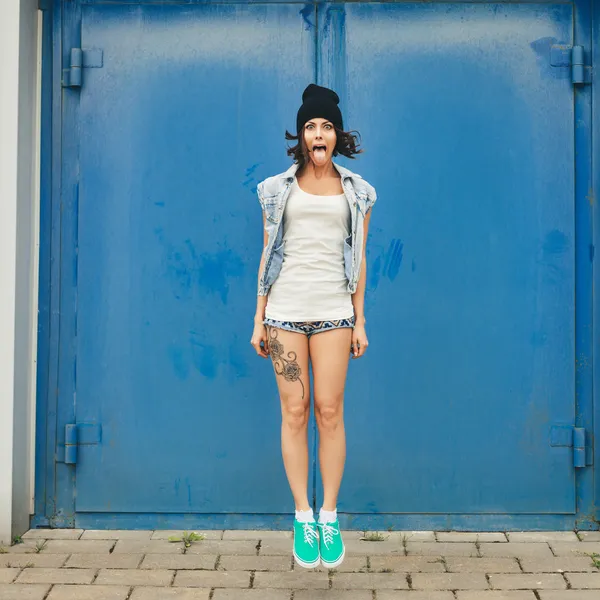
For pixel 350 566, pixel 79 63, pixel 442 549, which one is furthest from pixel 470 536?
pixel 79 63

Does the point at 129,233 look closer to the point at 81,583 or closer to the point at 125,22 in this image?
the point at 125,22

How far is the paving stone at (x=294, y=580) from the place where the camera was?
152 inches

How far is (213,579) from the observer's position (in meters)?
3.94

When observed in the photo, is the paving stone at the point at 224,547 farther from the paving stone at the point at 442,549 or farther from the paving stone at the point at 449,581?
the paving stone at the point at 449,581

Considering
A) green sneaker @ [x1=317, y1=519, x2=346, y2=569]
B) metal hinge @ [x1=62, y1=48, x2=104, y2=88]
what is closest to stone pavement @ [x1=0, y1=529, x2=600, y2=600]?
green sneaker @ [x1=317, y1=519, x2=346, y2=569]

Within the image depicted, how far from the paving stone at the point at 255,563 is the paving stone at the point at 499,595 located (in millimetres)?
778

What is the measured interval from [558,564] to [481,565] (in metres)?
0.34

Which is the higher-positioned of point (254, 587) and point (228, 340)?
point (228, 340)

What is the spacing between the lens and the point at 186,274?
4.62 metres

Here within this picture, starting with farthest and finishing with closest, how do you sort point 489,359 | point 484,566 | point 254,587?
point 489,359
point 484,566
point 254,587

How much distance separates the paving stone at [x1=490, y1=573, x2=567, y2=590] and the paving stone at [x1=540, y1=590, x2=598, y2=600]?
0.16 feet

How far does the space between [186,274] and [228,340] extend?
1.26 ft

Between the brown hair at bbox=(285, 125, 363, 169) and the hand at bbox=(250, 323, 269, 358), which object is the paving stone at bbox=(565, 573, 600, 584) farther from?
the brown hair at bbox=(285, 125, 363, 169)

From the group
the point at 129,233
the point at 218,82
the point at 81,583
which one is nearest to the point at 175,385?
the point at 129,233
